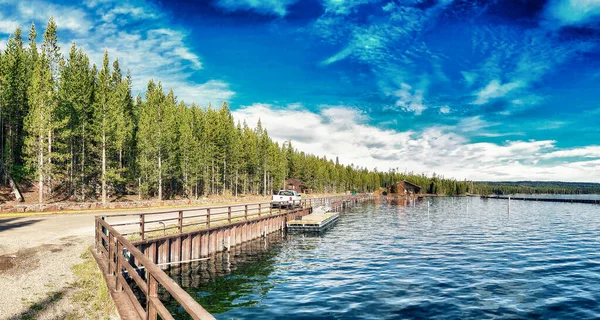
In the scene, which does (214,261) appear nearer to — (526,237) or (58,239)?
(58,239)

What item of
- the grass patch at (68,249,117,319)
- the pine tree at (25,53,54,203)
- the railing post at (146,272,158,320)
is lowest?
the grass patch at (68,249,117,319)

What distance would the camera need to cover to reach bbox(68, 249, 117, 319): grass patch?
29.5 feet

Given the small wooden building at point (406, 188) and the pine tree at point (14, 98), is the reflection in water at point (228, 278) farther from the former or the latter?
the small wooden building at point (406, 188)

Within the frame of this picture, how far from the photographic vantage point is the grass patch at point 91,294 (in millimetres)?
8994

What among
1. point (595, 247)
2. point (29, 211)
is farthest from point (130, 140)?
point (595, 247)

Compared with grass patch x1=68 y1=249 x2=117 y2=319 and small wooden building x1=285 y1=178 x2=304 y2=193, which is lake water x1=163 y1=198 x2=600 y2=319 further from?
small wooden building x1=285 y1=178 x2=304 y2=193

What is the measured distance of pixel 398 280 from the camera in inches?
718

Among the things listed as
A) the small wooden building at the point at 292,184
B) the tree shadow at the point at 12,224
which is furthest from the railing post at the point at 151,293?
the small wooden building at the point at 292,184

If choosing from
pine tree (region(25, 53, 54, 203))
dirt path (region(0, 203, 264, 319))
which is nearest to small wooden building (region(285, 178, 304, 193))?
pine tree (region(25, 53, 54, 203))

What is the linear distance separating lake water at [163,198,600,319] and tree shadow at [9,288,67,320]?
5073 millimetres

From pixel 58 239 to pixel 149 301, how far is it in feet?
53.0

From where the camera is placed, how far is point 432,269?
20.8 m

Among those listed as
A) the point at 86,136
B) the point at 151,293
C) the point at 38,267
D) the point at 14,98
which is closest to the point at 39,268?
the point at 38,267

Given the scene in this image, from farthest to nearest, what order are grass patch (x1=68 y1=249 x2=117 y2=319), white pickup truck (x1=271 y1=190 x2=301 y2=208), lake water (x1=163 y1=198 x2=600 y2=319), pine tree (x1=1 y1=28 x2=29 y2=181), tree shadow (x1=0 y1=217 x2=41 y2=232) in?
pine tree (x1=1 y1=28 x2=29 y2=181)
white pickup truck (x1=271 y1=190 x2=301 y2=208)
tree shadow (x1=0 y1=217 x2=41 y2=232)
lake water (x1=163 y1=198 x2=600 y2=319)
grass patch (x1=68 y1=249 x2=117 y2=319)
